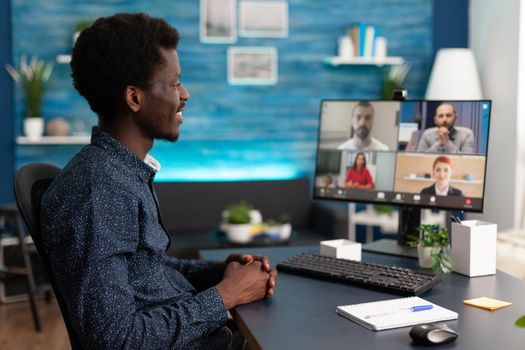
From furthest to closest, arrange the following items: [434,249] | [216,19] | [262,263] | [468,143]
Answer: [216,19]
[468,143]
[434,249]
[262,263]

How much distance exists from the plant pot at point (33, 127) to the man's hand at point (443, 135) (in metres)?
3.27

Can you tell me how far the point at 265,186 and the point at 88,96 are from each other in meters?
3.39

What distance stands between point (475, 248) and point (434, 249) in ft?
0.44

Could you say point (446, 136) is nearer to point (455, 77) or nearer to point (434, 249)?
point (434, 249)

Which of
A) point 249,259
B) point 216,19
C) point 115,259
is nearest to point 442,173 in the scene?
point 249,259

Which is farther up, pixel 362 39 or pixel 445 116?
pixel 362 39

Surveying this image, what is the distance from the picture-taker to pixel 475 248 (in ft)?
5.99

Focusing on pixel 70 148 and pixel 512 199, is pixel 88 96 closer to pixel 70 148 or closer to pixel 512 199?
pixel 70 148

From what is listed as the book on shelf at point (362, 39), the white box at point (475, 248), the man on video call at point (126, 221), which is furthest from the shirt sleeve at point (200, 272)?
the book on shelf at point (362, 39)

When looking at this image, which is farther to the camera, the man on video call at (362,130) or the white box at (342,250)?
the man on video call at (362,130)

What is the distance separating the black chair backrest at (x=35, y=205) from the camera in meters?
1.48

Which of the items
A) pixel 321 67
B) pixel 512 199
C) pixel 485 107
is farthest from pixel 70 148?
pixel 485 107

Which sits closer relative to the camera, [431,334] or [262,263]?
[431,334]

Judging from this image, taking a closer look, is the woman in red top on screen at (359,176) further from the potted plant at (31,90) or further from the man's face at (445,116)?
the potted plant at (31,90)
